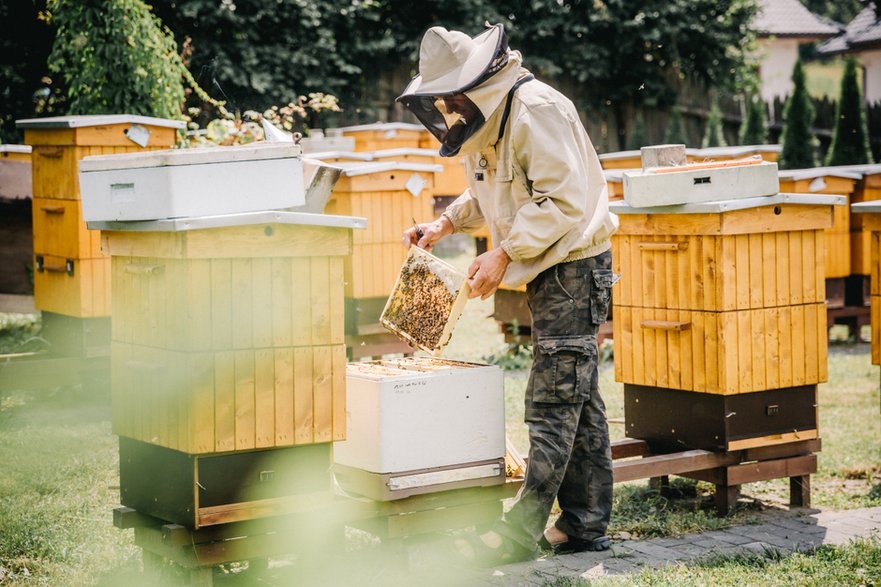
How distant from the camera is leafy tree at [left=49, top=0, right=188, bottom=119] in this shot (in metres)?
8.34

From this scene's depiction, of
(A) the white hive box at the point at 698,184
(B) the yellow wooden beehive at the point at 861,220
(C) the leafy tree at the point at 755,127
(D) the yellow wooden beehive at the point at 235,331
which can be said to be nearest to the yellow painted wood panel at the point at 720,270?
(A) the white hive box at the point at 698,184

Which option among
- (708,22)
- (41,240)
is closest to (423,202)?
(41,240)

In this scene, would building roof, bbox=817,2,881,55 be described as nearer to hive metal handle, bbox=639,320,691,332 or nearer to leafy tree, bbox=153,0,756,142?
leafy tree, bbox=153,0,756,142

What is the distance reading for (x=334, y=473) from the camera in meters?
4.18

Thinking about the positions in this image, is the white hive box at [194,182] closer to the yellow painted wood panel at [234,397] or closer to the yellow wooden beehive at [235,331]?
the yellow wooden beehive at [235,331]

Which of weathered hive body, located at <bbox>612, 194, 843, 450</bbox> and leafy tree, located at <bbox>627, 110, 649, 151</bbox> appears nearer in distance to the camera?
weathered hive body, located at <bbox>612, 194, 843, 450</bbox>

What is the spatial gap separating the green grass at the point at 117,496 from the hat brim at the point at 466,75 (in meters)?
1.86

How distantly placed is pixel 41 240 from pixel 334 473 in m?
4.01

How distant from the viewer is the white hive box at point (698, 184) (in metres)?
4.80

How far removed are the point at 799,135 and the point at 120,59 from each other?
1254cm

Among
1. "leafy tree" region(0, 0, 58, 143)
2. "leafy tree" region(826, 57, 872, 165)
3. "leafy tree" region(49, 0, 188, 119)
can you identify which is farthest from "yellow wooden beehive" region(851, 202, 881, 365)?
"leafy tree" region(0, 0, 58, 143)

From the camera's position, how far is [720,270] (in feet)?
15.5

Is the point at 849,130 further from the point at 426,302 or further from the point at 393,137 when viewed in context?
the point at 426,302

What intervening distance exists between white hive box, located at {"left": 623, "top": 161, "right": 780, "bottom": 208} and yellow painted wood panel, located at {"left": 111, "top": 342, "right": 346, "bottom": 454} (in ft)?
5.85
